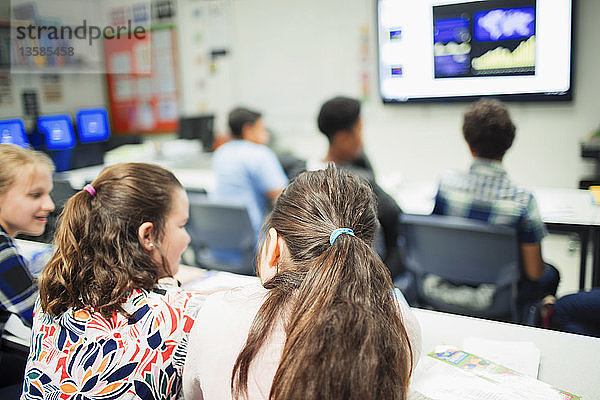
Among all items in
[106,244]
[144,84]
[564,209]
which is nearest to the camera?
[106,244]

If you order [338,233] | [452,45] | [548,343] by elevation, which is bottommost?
[548,343]

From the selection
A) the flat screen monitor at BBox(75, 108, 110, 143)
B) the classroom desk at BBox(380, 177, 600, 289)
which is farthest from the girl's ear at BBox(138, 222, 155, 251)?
the flat screen monitor at BBox(75, 108, 110, 143)

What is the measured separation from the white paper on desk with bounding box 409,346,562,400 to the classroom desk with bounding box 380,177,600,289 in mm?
1451

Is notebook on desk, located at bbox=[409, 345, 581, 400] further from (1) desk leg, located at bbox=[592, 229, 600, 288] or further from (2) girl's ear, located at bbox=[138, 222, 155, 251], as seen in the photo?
(1) desk leg, located at bbox=[592, 229, 600, 288]

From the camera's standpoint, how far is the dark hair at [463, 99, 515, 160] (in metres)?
2.14

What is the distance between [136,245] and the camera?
1.19 m

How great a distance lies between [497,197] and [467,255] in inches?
11.3

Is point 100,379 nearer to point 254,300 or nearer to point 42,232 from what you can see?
point 254,300

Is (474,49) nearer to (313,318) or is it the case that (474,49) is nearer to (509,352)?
(509,352)

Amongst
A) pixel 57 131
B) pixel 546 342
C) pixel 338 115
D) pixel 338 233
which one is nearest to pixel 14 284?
pixel 338 233

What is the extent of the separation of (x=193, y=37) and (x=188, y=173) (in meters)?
1.48

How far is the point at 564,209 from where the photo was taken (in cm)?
253

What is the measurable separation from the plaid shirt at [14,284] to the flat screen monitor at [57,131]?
185 cm

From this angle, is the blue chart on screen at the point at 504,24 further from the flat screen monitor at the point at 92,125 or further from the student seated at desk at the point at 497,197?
the flat screen monitor at the point at 92,125
